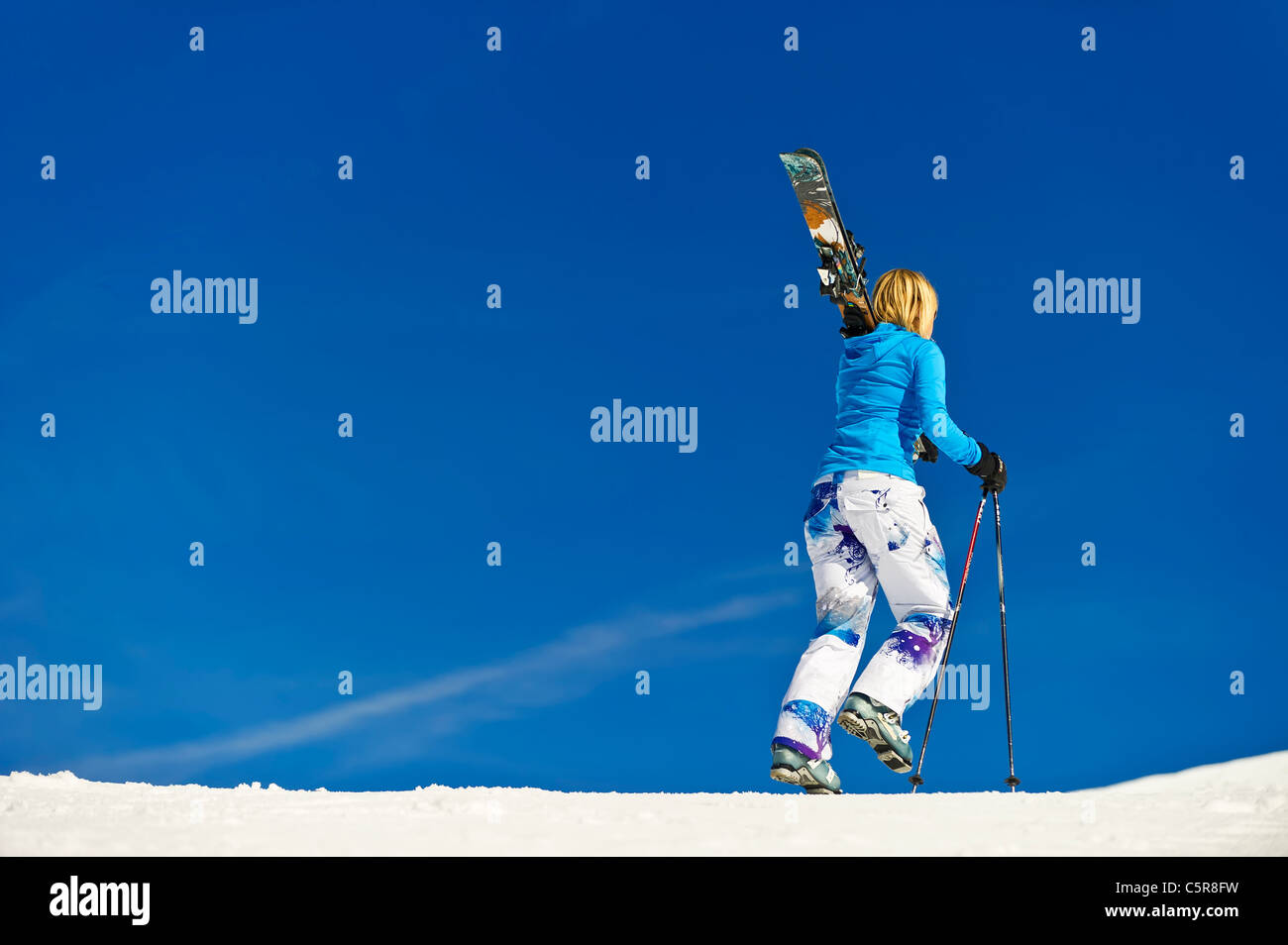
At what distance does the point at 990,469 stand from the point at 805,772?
2.05 m

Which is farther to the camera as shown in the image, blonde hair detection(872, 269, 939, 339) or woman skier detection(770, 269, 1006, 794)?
blonde hair detection(872, 269, 939, 339)

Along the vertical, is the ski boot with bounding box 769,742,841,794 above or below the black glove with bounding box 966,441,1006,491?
below

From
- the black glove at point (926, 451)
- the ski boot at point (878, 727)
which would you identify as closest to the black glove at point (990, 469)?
the black glove at point (926, 451)

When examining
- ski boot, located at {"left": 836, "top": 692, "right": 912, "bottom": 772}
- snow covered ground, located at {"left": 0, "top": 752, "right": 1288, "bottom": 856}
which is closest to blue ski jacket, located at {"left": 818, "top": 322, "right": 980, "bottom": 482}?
ski boot, located at {"left": 836, "top": 692, "right": 912, "bottom": 772}

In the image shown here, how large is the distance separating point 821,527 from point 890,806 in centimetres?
196

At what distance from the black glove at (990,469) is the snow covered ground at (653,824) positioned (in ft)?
6.11

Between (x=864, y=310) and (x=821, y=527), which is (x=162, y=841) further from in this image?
(x=864, y=310)

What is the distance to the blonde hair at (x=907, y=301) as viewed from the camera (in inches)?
256

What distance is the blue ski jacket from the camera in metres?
6.18

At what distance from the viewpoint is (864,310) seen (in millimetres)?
6586

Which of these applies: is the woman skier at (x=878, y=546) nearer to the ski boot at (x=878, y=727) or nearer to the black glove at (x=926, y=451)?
the ski boot at (x=878, y=727)

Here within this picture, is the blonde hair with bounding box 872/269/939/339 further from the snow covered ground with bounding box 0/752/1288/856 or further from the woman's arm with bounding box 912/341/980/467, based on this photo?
the snow covered ground with bounding box 0/752/1288/856
